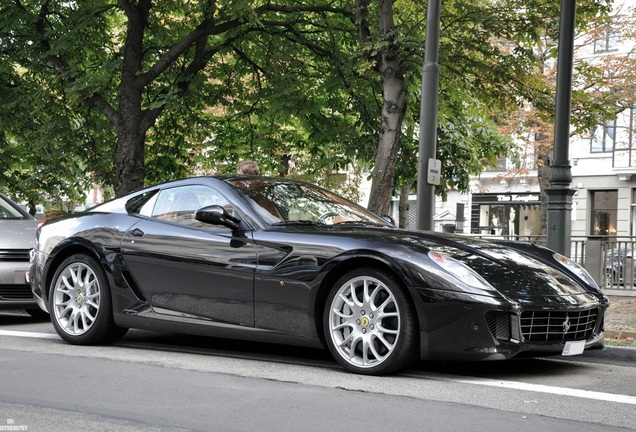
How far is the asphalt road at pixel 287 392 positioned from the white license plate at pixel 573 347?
19 cm

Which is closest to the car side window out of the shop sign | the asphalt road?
the asphalt road

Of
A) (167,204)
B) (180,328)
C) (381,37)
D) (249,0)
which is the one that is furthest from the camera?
(249,0)

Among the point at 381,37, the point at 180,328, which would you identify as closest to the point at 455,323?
the point at 180,328

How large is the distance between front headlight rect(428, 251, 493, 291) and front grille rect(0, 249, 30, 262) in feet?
17.6

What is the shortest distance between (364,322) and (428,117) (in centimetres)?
570

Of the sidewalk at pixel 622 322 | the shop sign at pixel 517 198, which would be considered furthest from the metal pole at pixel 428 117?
the shop sign at pixel 517 198

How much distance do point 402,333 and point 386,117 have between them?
7.02 m

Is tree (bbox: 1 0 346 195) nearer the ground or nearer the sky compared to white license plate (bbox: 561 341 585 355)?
nearer the sky

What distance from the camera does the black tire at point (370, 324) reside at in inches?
238

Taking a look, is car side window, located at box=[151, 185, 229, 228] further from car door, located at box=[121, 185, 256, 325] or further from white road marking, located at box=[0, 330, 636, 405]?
white road marking, located at box=[0, 330, 636, 405]

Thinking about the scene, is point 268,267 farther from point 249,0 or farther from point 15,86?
point 15,86

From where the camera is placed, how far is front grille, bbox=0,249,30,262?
9.85m

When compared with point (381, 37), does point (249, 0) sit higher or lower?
higher

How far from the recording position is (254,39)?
18.6 m
